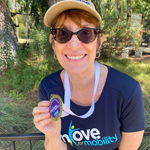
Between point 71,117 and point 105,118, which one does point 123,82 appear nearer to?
point 105,118

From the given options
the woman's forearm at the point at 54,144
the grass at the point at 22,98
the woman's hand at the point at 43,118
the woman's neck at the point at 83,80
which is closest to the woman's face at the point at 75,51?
the woman's neck at the point at 83,80

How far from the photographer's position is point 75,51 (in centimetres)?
125

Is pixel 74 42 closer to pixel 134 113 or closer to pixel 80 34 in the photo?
pixel 80 34

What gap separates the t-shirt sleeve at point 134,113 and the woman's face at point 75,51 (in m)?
0.45

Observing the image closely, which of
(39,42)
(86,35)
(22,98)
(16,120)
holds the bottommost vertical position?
(16,120)

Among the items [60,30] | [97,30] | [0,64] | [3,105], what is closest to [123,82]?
[97,30]

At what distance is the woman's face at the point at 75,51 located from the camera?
1241mm

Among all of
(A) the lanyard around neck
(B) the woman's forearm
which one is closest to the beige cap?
(A) the lanyard around neck

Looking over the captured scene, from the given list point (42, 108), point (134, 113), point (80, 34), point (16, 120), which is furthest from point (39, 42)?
point (134, 113)

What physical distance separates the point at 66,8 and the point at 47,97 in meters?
0.85

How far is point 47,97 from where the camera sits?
154cm

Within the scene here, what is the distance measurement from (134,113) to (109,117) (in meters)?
0.21

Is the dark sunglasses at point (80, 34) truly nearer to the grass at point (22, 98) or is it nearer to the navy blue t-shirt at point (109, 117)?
the navy blue t-shirt at point (109, 117)

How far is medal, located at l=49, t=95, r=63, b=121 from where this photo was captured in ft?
3.42
